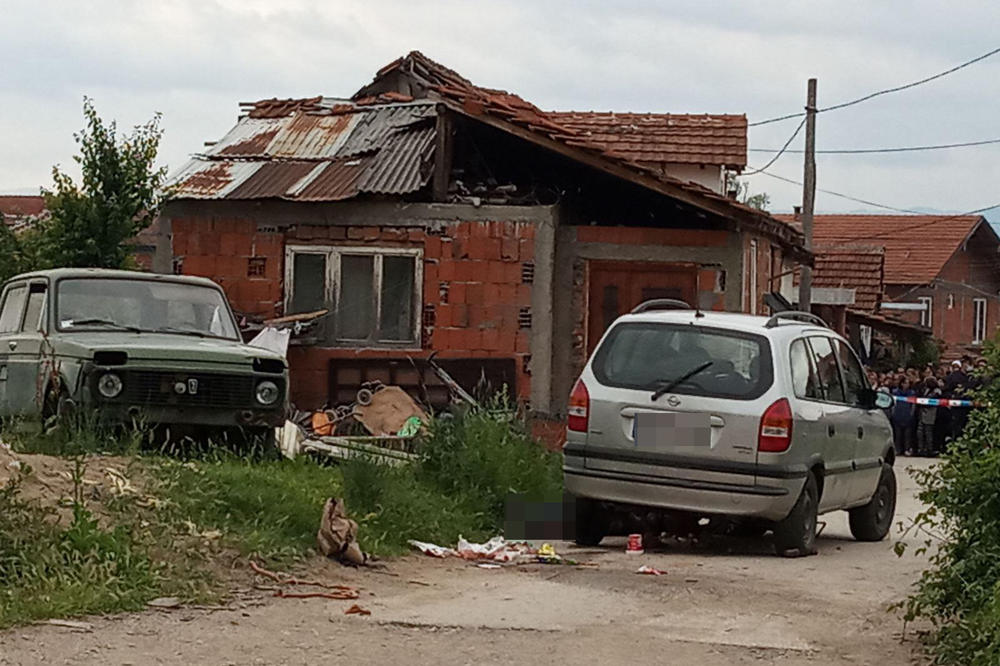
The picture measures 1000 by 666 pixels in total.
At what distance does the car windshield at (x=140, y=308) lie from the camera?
13.3 metres

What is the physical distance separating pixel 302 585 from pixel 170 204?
12.5 m

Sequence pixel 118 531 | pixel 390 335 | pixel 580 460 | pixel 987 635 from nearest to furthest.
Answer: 1. pixel 987 635
2. pixel 118 531
3. pixel 580 460
4. pixel 390 335

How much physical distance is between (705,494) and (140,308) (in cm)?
514

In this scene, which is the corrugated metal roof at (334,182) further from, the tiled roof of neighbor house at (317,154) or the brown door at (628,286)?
the brown door at (628,286)

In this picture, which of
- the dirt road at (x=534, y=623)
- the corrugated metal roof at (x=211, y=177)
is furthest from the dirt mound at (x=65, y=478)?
the corrugated metal roof at (x=211, y=177)

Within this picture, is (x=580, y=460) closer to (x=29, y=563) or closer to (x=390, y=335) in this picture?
(x=29, y=563)

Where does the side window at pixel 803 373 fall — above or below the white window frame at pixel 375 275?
below

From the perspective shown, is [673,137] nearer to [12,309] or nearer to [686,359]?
[12,309]

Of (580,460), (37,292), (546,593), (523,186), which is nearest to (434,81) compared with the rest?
(523,186)

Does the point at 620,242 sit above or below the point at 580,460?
above

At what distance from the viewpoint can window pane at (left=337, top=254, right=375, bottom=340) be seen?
66.5 feet

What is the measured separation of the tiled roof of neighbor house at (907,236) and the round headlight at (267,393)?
45636 mm

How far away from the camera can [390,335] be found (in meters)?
20.2

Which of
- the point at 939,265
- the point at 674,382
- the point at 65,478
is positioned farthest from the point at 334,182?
the point at 939,265
